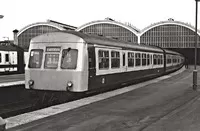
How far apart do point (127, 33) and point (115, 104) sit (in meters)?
78.4


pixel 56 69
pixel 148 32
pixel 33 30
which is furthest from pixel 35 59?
pixel 33 30

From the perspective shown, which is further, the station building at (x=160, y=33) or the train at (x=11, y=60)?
the station building at (x=160, y=33)

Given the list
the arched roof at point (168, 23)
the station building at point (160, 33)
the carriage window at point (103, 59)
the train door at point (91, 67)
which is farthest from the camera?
the station building at point (160, 33)

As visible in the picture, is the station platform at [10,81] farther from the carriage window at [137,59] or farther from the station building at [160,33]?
the station building at [160,33]

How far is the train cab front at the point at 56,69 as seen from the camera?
438 inches

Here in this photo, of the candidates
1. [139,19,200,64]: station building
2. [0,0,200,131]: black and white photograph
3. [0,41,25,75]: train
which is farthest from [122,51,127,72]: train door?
[139,19,200,64]: station building

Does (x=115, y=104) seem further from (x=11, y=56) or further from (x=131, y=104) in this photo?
(x=11, y=56)

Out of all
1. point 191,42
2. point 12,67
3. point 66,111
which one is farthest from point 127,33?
point 66,111

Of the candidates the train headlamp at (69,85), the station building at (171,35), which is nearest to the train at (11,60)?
the train headlamp at (69,85)

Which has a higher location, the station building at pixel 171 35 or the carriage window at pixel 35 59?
the station building at pixel 171 35

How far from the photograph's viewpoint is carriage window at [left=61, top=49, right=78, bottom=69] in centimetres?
1130

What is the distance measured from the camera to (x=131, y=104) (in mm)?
10547

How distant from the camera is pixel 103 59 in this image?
42.8 ft

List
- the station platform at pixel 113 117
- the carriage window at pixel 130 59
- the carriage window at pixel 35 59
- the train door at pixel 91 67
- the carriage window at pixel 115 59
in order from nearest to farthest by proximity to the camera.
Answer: the station platform at pixel 113 117
the train door at pixel 91 67
the carriage window at pixel 35 59
the carriage window at pixel 115 59
the carriage window at pixel 130 59
